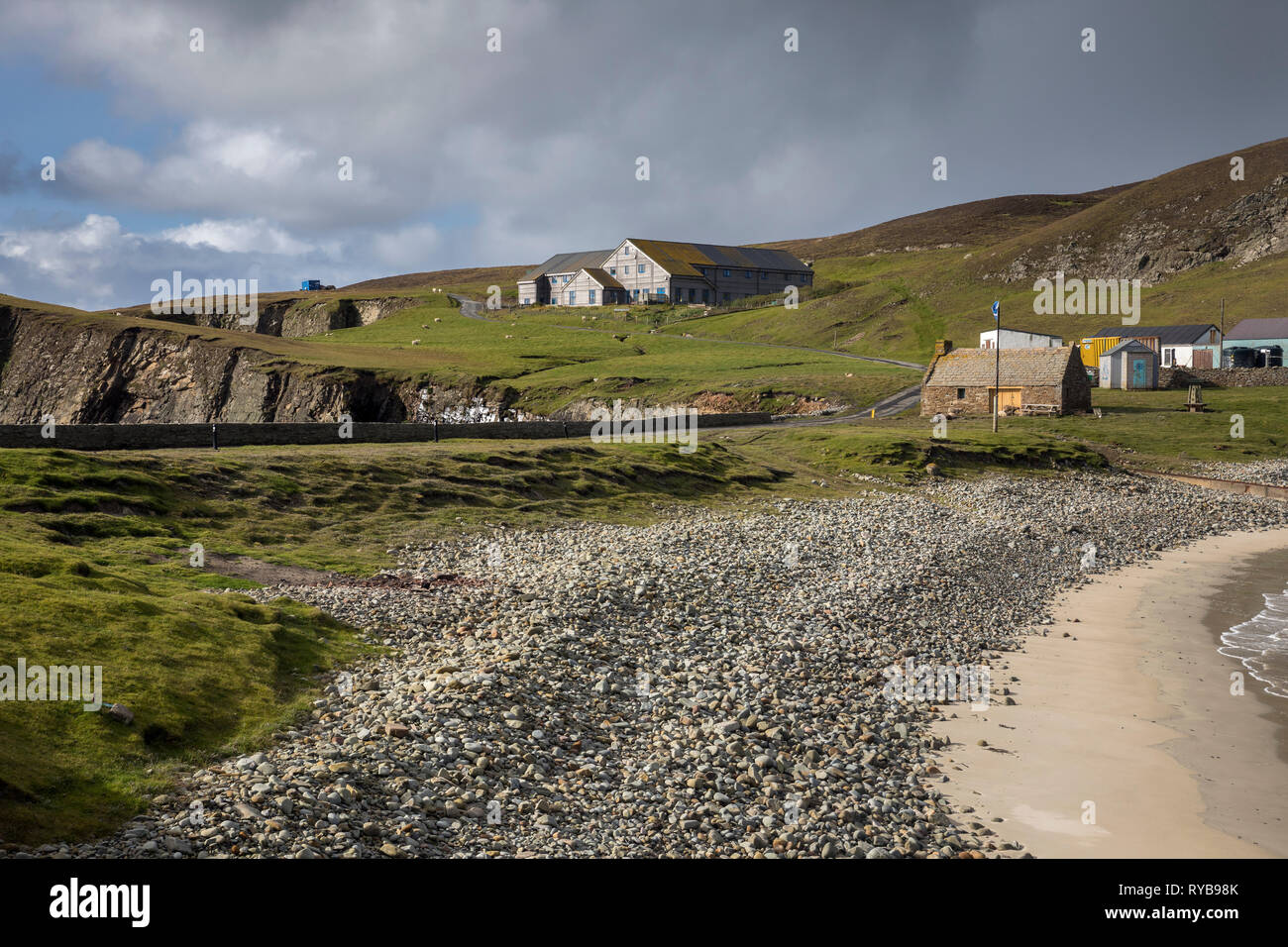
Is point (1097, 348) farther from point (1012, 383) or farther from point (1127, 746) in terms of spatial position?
point (1127, 746)

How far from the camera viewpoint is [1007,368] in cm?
7650

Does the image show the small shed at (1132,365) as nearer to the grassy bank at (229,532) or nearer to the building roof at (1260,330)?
the building roof at (1260,330)

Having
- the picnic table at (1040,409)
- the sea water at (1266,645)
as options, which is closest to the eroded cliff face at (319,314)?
the picnic table at (1040,409)

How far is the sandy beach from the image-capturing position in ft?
44.7

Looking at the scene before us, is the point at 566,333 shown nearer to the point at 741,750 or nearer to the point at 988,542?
the point at 988,542

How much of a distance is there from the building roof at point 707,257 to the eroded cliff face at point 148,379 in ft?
249

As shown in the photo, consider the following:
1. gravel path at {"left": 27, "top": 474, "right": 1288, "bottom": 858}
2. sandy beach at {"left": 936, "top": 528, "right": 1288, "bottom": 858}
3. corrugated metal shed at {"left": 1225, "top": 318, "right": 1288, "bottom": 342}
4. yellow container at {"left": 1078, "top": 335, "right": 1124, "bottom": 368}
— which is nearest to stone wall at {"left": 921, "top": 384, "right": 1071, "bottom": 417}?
yellow container at {"left": 1078, "top": 335, "right": 1124, "bottom": 368}

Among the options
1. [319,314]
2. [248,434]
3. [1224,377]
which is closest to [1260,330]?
[1224,377]

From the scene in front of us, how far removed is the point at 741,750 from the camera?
14.6 meters

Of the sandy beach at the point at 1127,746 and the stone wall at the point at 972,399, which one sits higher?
the stone wall at the point at 972,399

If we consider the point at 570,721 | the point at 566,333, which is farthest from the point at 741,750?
the point at 566,333

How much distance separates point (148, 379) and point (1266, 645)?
3264 inches

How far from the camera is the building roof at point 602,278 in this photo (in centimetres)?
15225

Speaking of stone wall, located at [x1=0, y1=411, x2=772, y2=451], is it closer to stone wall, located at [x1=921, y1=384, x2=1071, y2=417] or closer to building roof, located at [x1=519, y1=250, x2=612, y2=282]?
stone wall, located at [x1=921, y1=384, x2=1071, y2=417]
